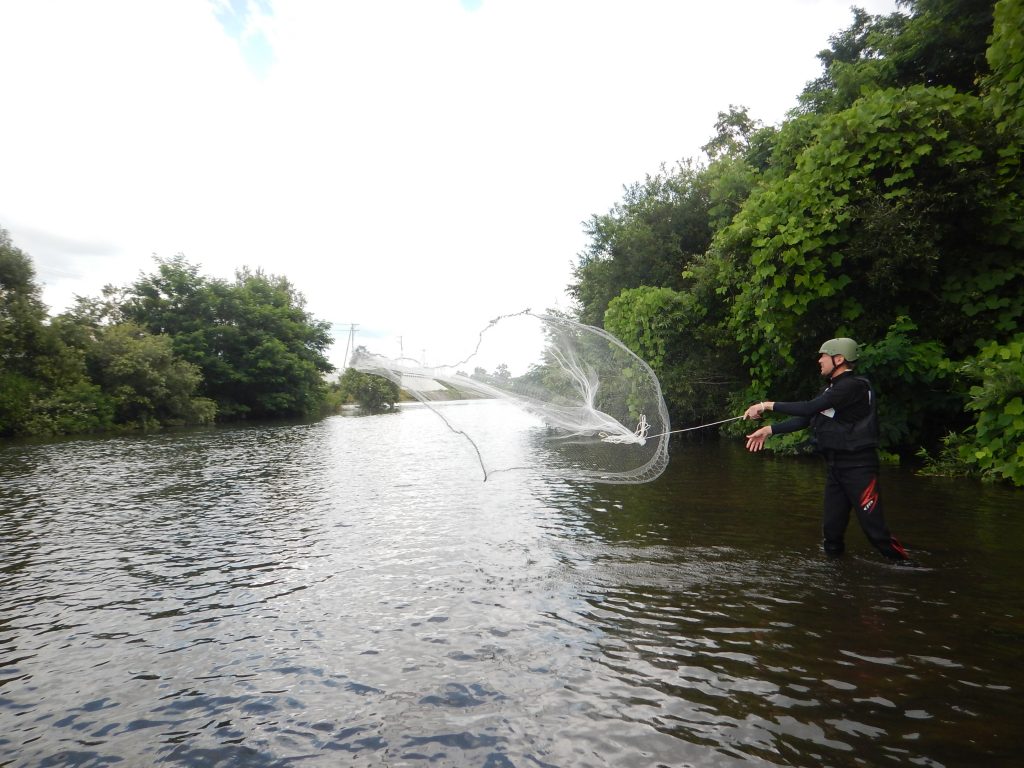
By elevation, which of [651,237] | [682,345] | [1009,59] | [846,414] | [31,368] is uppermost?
[651,237]

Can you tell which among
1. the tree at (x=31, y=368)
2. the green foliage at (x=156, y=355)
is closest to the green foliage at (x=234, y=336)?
the green foliage at (x=156, y=355)

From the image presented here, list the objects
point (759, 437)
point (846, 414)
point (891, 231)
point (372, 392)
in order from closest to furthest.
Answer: point (846, 414), point (759, 437), point (891, 231), point (372, 392)

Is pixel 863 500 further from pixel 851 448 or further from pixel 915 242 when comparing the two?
pixel 915 242

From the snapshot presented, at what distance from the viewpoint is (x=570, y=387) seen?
9.92m

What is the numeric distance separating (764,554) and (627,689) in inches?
162

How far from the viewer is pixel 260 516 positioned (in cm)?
1120

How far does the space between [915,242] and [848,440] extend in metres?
8.94

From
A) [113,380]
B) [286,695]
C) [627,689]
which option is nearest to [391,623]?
[286,695]

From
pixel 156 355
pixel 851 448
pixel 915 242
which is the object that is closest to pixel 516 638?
pixel 851 448

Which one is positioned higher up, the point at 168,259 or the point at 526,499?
the point at 168,259

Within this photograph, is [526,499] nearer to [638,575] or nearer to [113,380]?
[638,575]

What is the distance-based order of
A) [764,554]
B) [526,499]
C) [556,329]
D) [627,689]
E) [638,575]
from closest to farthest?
[627,689]
[638,575]
[764,554]
[556,329]
[526,499]

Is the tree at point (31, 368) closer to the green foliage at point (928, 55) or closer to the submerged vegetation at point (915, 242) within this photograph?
the submerged vegetation at point (915, 242)

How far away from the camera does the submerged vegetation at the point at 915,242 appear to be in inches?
467
